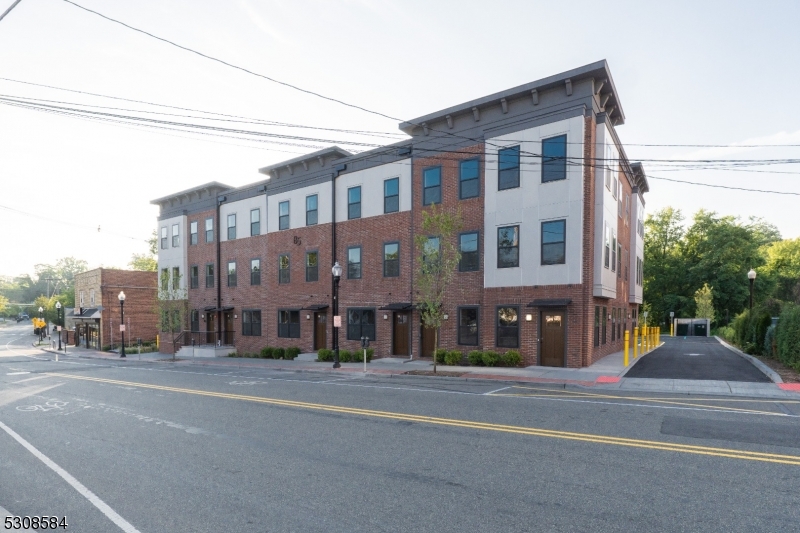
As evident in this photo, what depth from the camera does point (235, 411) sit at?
1070 cm

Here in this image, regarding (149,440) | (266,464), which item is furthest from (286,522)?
(149,440)

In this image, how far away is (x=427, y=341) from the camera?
21.7m

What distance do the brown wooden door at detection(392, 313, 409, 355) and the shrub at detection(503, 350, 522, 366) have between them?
18.7 ft

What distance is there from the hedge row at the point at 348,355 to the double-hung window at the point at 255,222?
10.9 metres

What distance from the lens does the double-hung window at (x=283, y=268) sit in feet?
91.7

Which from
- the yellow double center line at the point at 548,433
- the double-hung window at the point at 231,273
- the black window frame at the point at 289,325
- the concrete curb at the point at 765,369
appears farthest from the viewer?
the double-hung window at the point at 231,273

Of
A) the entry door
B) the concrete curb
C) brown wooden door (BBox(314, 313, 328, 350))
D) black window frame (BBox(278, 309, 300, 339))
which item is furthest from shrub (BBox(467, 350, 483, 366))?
black window frame (BBox(278, 309, 300, 339))

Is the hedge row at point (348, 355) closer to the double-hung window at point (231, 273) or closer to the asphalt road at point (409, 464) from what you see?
the asphalt road at point (409, 464)

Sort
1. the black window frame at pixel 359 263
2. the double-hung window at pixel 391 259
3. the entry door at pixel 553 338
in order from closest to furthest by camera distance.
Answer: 1. the entry door at pixel 553 338
2. the double-hung window at pixel 391 259
3. the black window frame at pixel 359 263

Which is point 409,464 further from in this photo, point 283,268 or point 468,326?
point 283,268

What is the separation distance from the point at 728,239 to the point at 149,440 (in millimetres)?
63831

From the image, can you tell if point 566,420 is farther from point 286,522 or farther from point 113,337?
point 113,337

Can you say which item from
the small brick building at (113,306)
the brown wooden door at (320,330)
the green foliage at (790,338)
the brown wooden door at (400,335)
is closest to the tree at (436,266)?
the brown wooden door at (400,335)

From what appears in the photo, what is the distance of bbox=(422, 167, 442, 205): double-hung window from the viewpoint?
21.6 meters
